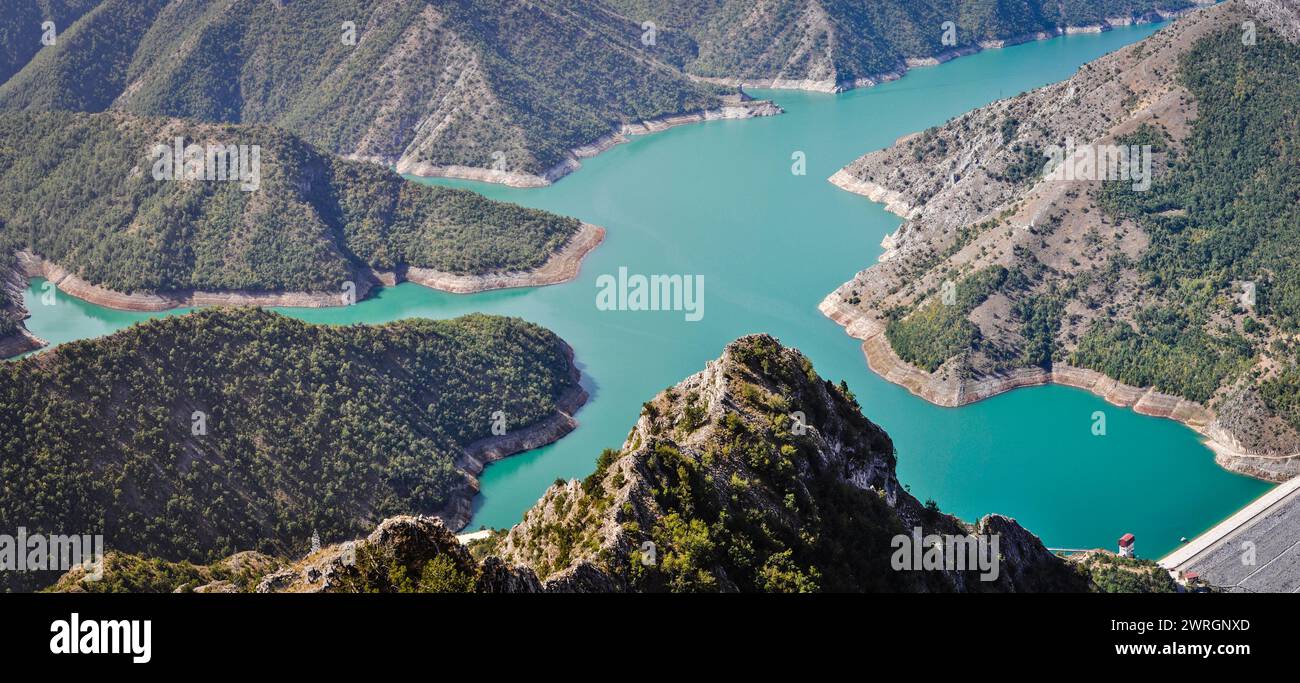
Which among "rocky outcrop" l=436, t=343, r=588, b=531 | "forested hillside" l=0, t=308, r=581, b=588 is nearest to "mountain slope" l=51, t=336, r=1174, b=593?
"forested hillside" l=0, t=308, r=581, b=588

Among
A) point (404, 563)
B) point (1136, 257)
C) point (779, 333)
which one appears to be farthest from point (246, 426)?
point (1136, 257)

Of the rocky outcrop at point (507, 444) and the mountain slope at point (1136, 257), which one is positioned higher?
the mountain slope at point (1136, 257)

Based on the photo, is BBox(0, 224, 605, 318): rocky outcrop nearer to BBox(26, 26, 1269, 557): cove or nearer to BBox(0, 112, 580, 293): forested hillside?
BBox(0, 112, 580, 293): forested hillside

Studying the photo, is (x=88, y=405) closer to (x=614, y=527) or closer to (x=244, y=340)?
(x=244, y=340)

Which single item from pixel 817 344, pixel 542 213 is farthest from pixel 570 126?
pixel 817 344

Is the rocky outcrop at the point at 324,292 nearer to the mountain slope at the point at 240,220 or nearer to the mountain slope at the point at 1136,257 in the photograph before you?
the mountain slope at the point at 240,220

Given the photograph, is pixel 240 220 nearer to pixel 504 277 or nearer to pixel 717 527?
pixel 504 277

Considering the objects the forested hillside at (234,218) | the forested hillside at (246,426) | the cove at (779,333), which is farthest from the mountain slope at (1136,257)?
the forested hillside at (234,218)

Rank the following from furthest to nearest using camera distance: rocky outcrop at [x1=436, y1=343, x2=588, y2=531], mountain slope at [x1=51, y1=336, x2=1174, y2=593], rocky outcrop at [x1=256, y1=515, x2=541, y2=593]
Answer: rocky outcrop at [x1=436, y1=343, x2=588, y2=531] → mountain slope at [x1=51, y1=336, x2=1174, y2=593] → rocky outcrop at [x1=256, y1=515, x2=541, y2=593]
